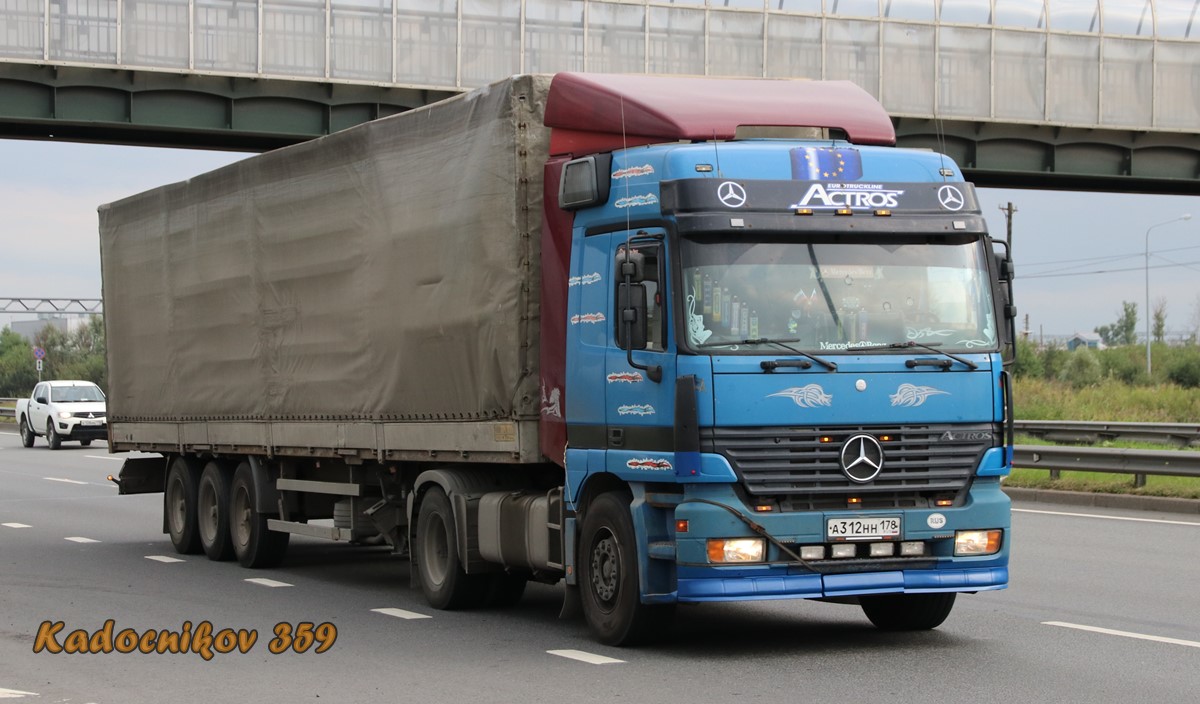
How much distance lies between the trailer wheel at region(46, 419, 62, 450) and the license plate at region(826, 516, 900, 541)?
126ft

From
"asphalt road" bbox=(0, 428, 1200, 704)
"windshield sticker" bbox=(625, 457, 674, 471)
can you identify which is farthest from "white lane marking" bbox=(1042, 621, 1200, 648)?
"windshield sticker" bbox=(625, 457, 674, 471)

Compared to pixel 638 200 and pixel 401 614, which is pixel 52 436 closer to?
pixel 401 614

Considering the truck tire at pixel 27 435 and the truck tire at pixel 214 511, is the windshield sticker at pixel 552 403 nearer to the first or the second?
the truck tire at pixel 214 511

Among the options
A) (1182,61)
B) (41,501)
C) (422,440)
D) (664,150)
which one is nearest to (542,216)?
(664,150)

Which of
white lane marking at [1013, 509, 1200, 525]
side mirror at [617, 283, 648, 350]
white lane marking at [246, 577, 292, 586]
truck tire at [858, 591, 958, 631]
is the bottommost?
white lane marking at [1013, 509, 1200, 525]

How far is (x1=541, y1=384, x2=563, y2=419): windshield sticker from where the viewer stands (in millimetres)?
11109

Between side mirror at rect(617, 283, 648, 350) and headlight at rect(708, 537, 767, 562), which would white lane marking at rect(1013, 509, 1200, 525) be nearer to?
headlight at rect(708, 537, 767, 562)

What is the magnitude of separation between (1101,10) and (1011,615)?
2714cm

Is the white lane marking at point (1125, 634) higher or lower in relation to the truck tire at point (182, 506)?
lower

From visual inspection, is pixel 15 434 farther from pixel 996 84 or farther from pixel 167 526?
pixel 167 526

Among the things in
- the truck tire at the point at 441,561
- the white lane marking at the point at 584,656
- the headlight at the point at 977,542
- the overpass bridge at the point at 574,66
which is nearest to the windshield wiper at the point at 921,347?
the headlight at the point at 977,542

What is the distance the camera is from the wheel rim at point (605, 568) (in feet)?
33.8

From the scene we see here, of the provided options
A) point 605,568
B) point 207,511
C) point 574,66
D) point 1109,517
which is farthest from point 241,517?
point 574,66

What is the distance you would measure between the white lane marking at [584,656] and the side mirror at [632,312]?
70.7 inches
